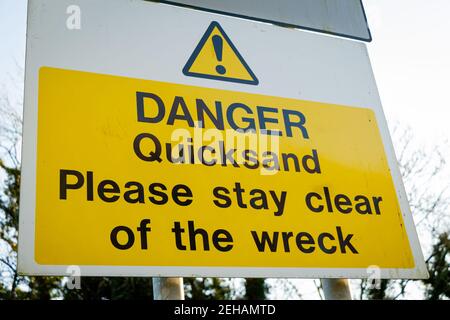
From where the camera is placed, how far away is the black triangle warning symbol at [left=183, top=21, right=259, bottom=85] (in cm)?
173

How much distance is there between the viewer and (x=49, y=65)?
1.48 metres

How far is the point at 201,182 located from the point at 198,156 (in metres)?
0.10

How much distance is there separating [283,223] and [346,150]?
1.57ft

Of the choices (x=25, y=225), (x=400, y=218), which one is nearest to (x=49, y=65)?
(x=25, y=225)

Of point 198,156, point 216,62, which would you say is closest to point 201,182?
point 198,156

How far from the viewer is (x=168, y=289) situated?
1286 millimetres

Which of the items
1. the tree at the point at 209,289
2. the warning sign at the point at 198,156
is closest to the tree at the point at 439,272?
the tree at the point at 209,289

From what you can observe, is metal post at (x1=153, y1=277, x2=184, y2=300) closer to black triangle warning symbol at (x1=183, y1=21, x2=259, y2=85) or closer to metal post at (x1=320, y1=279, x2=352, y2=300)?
metal post at (x1=320, y1=279, x2=352, y2=300)

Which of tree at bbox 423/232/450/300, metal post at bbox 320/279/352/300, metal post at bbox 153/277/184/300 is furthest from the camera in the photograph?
tree at bbox 423/232/450/300

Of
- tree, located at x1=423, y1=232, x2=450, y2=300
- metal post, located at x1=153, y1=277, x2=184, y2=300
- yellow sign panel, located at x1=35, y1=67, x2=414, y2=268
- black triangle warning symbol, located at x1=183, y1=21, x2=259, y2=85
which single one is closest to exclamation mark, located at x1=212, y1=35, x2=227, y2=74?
black triangle warning symbol, located at x1=183, y1=21, x2=259, y2=85

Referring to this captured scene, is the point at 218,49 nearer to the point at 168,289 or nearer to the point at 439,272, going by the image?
the point at 168,289

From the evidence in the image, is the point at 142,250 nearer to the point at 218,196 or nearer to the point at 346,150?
the point at 218,196

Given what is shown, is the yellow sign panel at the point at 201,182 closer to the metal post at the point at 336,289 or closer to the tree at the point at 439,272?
the metal post at the point at 336,289

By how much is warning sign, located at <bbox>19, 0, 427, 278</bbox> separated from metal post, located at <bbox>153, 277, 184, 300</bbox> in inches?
1.8
